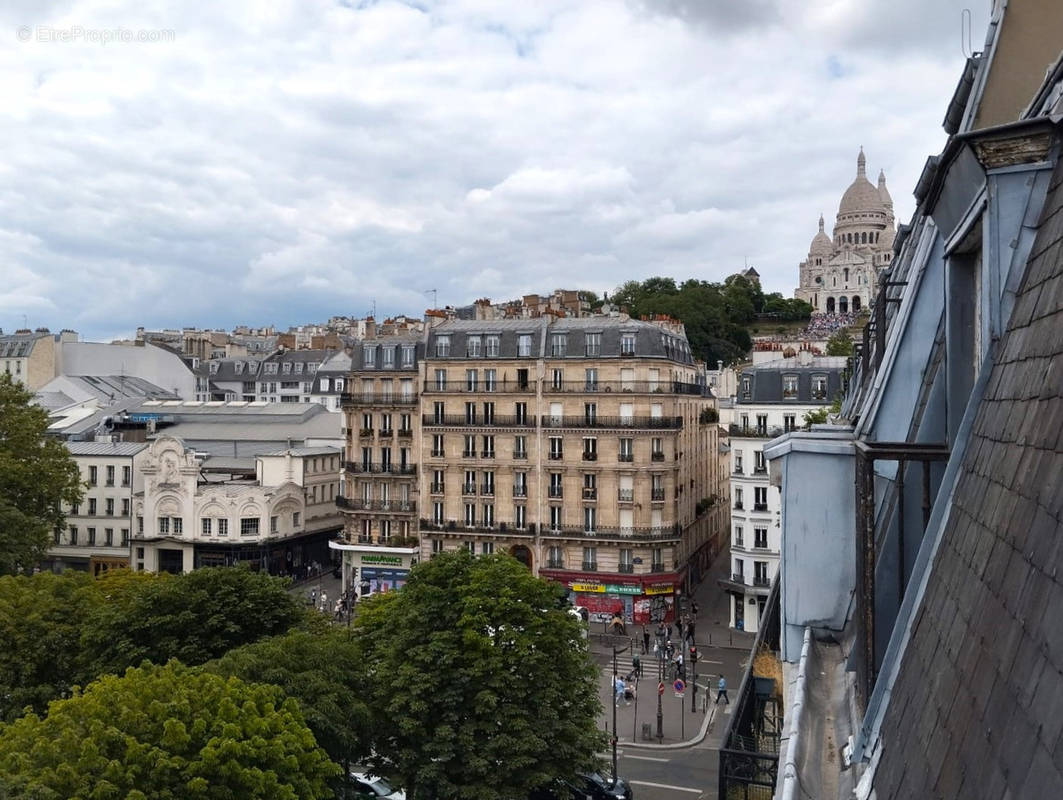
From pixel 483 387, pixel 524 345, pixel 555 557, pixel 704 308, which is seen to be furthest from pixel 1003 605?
pixel 704 308

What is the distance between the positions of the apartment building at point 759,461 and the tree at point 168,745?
3488 centimetres

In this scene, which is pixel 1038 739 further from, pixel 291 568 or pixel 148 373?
pixel 148 373

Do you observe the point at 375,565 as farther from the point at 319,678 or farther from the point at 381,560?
the point at 319,678

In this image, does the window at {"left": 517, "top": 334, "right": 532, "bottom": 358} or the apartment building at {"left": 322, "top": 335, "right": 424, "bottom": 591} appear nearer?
the window at {"left": 517, "top": 334, "right": 532, "bottom": 358}

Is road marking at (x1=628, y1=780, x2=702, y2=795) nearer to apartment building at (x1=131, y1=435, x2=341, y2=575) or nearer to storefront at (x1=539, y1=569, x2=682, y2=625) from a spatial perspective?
storefront at (x1=539, y1=569, x2=682, y2=625)

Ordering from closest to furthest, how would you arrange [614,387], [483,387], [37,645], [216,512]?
[37,645], [614,387], [483,387], [216,512]

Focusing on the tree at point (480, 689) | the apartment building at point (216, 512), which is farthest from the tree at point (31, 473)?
the tree at point (480, 689)

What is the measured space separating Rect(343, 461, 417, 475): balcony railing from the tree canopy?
5237 centimetres

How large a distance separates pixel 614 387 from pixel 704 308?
6972cm

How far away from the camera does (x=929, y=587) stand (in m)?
6.14

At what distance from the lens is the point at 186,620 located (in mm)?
26266

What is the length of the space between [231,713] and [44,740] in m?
3.06

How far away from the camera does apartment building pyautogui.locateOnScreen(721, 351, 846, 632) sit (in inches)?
1984

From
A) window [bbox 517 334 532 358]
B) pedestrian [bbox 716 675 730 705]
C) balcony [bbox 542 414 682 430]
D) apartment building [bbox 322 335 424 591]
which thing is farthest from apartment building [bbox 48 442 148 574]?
pedestrian [bbox 716 675 730 705]
